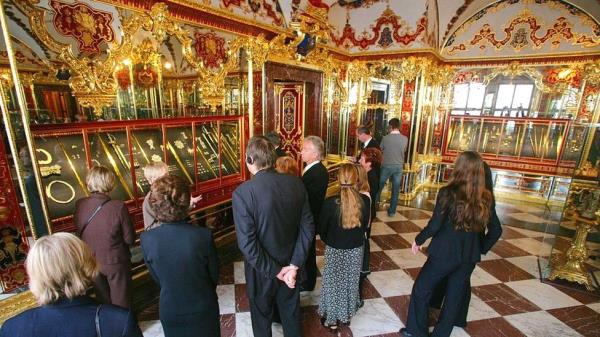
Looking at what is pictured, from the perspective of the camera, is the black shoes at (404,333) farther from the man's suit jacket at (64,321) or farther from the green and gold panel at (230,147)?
the green and gold panel at (230,147)

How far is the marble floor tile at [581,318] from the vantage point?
2528 millimetres

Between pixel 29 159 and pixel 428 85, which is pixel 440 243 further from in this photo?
pixel 428 85

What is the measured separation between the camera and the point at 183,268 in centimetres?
149

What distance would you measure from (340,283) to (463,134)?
21.7ft

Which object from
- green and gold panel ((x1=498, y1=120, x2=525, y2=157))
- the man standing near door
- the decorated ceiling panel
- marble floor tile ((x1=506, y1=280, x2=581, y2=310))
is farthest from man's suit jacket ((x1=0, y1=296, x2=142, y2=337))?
green and gold panel ((x1=498, y1=120, x2=525, y2=157))

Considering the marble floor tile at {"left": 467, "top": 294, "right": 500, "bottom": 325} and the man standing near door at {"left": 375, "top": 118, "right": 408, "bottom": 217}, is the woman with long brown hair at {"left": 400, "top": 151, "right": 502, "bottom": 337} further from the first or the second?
the man standing near door at {"left": 375, "top": 118, "right": 408, "bottom": 217}

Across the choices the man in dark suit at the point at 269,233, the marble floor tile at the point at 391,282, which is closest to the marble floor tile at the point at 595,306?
the marble floor tile at the point at 391,282

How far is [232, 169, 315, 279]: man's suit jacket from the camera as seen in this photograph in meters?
1.74

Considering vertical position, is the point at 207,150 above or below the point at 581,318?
above

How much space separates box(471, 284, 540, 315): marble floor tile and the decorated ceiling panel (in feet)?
18.2

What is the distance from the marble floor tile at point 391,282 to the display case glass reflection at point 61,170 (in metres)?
2.94

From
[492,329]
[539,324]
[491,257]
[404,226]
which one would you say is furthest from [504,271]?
[404,226]

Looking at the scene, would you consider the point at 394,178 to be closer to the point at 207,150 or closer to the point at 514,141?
the point at 207,150

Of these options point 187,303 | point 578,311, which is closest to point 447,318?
point 578,311
